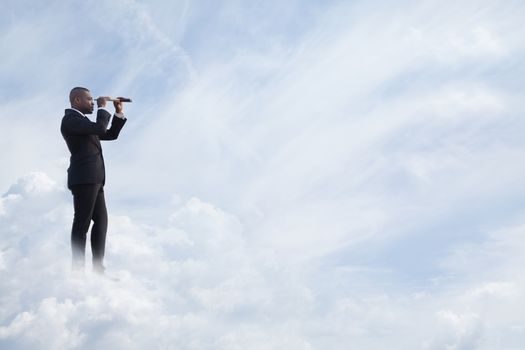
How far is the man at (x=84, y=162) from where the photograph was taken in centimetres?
1105

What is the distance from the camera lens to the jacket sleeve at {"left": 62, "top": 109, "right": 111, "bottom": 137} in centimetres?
1081

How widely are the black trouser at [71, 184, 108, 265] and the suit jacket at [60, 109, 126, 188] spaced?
0.21 meters

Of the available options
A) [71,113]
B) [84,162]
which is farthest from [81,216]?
[71,113]

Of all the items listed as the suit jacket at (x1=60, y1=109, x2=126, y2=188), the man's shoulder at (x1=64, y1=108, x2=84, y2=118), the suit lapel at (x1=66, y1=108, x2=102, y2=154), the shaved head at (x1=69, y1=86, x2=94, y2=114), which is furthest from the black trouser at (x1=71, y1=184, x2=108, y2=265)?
the shaved head at (x1=69, y1=86, x2=94, y2=114)

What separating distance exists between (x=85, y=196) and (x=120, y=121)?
169 centimetres

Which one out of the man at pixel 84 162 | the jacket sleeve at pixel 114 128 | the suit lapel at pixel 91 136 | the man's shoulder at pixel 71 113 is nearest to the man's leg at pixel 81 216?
the man at pixel 84 162

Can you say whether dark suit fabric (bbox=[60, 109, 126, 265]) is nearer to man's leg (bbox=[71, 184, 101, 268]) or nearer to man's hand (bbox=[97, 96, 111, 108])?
man's leg (bbox=[71, 184, 101, 268])

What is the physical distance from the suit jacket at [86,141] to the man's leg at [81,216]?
17 centimetres

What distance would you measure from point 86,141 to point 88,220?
1.63 metres

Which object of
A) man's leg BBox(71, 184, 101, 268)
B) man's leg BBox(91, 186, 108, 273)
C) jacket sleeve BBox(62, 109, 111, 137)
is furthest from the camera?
man's leg BBox(91, 186, 108, 273)

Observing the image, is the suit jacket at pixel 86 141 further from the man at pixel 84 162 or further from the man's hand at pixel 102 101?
the man's hand at pixel 102 101

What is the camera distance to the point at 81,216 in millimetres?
11188

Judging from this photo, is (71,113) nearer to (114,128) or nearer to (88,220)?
(114,128)

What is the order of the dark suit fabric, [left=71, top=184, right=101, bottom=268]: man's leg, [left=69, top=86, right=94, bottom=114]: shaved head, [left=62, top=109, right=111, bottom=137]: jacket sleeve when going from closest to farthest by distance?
[left=62, top=109, right=111, bottom=137]: jacket sleeve
the dark suit fabric
[left=71, top=184, right=101, bottom=268]: man's leg
[left=69, top=86, right=94, bottom=114]: shaved head
